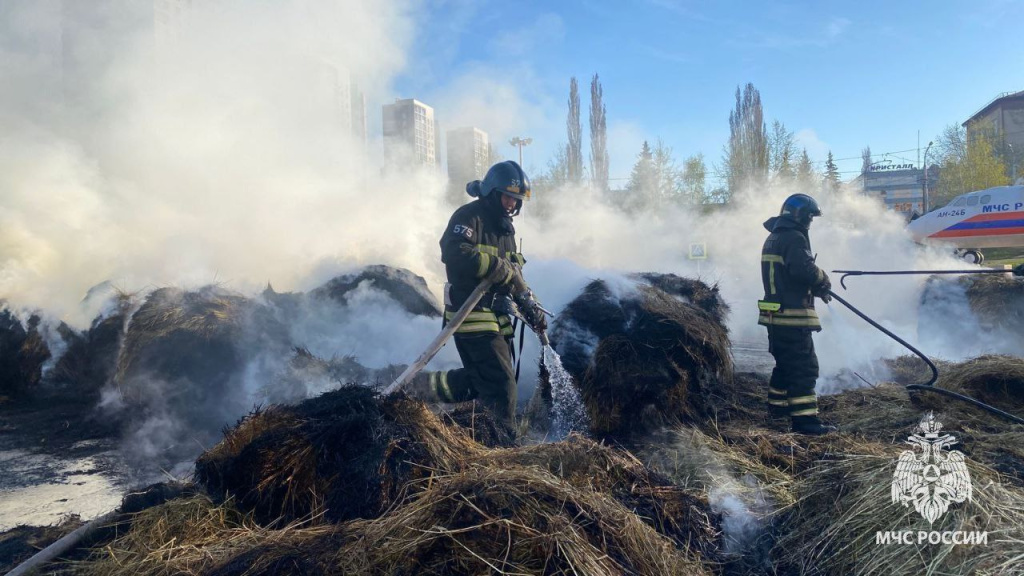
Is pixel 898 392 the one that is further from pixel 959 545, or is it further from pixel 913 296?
pixel 913 296

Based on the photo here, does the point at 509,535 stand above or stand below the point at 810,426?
above

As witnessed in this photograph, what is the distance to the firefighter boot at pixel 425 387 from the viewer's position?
4395 millimetres

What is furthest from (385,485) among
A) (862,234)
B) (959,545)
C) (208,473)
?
(862,234)

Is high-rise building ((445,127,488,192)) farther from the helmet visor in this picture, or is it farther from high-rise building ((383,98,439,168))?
the helmet visor

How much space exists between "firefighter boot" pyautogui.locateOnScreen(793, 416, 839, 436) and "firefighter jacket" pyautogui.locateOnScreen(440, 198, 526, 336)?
2.35 metres

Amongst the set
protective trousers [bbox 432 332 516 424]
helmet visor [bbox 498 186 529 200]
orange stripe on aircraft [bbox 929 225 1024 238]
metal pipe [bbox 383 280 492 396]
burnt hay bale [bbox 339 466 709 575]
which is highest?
orange stripe on aircraft [bbox 929 225 1024 238]

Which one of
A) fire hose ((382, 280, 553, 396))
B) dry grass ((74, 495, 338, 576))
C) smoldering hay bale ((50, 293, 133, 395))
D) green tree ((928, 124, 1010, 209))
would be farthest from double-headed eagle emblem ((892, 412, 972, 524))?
green tree ((928, 124, 1010, 209))

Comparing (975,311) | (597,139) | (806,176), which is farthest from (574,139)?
(975,311)

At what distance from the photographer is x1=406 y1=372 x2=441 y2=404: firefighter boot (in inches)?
173

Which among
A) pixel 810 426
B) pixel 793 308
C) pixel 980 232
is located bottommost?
pixel 810 426

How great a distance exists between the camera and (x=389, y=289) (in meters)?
7.21

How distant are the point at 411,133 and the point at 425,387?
12.3 metres

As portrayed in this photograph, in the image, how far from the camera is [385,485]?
2.55 meters

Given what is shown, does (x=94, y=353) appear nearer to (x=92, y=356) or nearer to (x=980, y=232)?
(x=92, y=356)
